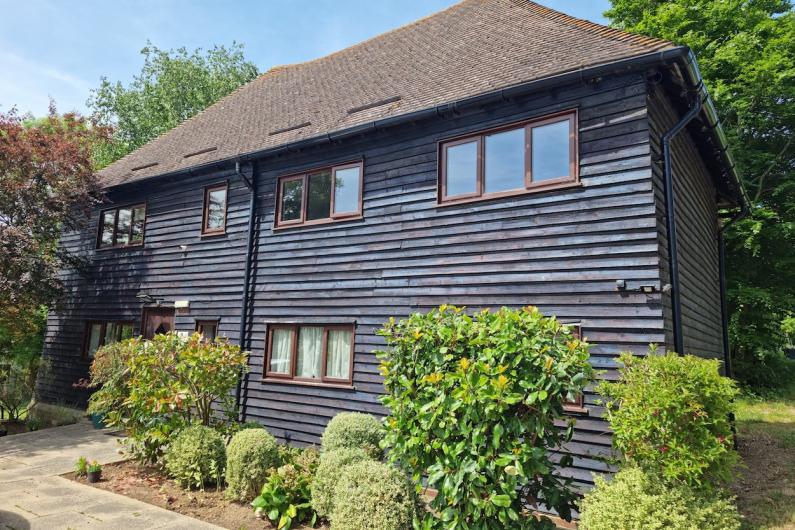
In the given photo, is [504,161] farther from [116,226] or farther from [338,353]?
[116,226]

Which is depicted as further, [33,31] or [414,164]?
[33,31]

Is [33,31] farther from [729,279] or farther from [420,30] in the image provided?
[729,279]

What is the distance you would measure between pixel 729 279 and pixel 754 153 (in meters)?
4.46

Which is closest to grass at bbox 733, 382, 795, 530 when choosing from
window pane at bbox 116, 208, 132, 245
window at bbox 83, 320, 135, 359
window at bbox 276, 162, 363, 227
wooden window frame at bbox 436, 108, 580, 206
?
wooden window frame at bbox 436, 108, 580, 206

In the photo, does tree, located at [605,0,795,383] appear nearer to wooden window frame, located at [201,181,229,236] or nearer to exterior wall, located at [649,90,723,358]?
exterior wall, located at [649,90,723,358]

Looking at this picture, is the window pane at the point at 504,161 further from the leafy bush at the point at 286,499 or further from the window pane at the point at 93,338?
the window pane at the point at 93,338

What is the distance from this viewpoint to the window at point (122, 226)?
481 inches

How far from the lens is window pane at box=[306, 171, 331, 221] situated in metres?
9.01

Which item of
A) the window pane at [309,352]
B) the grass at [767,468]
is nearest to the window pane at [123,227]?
the window pane at [309,352]

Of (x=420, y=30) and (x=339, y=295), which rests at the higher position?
(x=420, y=30)

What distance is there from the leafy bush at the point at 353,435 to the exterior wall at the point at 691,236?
12.8ft

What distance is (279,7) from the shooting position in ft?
30.2

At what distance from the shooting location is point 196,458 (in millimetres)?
6332

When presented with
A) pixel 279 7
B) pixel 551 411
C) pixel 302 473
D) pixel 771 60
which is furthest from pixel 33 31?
pixel 771 60
